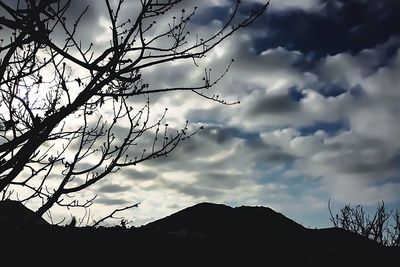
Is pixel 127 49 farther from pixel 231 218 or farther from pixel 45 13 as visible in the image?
pixel 231 218

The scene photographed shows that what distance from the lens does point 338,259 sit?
16.9 feet

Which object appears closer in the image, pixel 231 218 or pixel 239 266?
pixel 239 266

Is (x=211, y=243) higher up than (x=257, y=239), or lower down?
lower down

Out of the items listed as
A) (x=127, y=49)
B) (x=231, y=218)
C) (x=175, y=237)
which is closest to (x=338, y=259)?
(x=231, y=218)

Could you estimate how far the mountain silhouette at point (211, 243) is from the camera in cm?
403

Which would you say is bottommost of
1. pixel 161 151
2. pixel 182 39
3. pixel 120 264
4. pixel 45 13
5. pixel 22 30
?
pixel 120 264

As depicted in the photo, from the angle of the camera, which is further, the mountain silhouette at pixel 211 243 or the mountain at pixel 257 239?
the mountain at pixel 257 239

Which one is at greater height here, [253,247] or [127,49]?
[127,49]

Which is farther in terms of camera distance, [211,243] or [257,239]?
[257,239]

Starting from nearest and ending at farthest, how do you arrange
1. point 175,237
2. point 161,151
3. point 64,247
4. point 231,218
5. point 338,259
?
1. point 64,247
2. point 175,237
3. point 338,259
4. point 161,151
5. point 231,218

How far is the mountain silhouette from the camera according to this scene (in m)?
4.03

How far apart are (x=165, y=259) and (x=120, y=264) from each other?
48 cm

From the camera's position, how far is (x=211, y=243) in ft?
15.5

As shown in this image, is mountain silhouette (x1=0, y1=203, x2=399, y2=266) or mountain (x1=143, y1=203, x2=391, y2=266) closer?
mountain silhouette (x1=0, y1=203, x2=399, y2=266)
